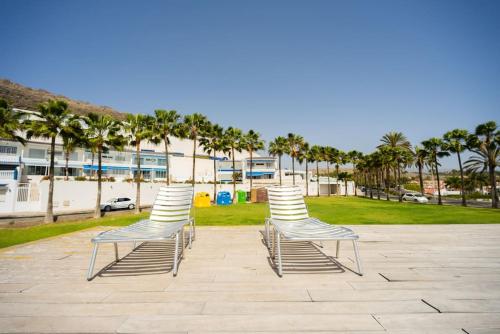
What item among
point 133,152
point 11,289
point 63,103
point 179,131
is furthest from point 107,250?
point 133,152

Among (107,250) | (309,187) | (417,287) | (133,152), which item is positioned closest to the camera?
(417,287)

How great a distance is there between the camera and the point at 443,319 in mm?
2475

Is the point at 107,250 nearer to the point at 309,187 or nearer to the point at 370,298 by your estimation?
the point at 370,298

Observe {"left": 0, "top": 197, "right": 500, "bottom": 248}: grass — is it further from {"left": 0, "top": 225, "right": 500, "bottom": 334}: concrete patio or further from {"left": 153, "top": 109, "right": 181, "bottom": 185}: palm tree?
{"left": 153, "top": 109, "right": 181, "bottom": 185}: palm tree

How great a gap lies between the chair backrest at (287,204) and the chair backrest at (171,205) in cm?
195

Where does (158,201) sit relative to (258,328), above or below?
above

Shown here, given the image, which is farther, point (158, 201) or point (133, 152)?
point (133, 152)

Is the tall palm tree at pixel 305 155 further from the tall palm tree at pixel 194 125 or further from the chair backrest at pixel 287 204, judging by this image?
the chair backrest at pixel 287 204

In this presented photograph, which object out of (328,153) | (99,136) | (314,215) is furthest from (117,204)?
(328,153)

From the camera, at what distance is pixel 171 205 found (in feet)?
18.6

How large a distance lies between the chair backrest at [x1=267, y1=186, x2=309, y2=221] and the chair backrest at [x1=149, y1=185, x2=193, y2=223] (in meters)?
1.95

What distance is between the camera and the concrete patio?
2.41m

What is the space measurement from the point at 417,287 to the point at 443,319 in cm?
86

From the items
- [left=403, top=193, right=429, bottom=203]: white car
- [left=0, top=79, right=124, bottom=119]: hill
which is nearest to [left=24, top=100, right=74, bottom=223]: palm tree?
[left=403, top=193, right=429, bottom=203]: white car
